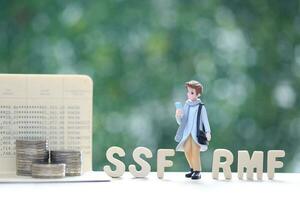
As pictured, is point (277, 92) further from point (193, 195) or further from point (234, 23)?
point (193, 195)

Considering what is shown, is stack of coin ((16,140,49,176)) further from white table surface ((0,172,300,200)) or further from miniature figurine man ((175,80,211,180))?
miniature figurine man ((175,80,211,180))

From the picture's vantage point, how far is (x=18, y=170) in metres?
1.68

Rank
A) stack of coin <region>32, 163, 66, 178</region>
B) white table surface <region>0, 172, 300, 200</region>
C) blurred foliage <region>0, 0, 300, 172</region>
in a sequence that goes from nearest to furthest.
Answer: white table surface <region>0, 172, 300, 200</region>
stack of coin <region>32, 163, 66, 178</region>
blurred foliage <region>0, 0, 300, 172</region>

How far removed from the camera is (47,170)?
1.64m

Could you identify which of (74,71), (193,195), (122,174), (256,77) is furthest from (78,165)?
(256,77)

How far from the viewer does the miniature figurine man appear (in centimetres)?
170

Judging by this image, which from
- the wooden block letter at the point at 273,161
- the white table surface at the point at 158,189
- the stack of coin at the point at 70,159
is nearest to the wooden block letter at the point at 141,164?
the white table surface at the point at 158,189

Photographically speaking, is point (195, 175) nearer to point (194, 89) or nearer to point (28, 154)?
point (194, 89)

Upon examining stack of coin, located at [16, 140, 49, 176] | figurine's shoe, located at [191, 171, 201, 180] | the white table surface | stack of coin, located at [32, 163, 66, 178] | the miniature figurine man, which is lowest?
the white table surface

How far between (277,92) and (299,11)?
30cm

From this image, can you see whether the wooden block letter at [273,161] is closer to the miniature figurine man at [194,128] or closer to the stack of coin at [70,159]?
the miniature figurine man at [194,128]

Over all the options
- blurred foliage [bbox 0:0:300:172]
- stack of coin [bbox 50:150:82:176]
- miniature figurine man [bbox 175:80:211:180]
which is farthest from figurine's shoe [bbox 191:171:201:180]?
blurred foliage [bbox 0:0:300:172]

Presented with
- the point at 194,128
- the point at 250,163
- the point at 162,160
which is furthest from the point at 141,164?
the point at 250,163

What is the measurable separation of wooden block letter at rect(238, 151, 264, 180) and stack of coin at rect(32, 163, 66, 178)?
44 centimetres
